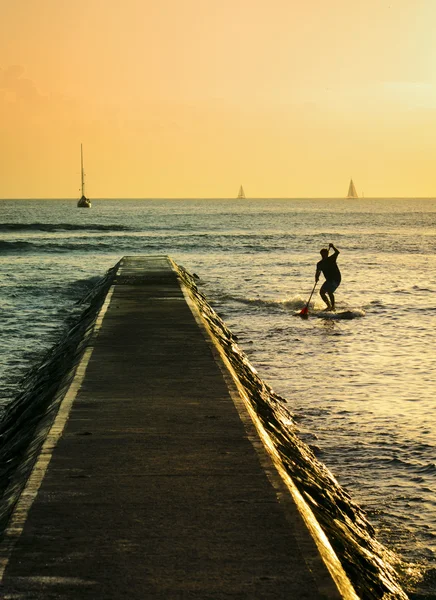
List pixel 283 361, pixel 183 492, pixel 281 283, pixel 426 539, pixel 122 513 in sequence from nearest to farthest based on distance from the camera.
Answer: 1. pixel 122 513
2. pixel 183 492
3. pixel 426 539
4. pixel 283 361
5. pixel 281 283

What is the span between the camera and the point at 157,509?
15.5ft

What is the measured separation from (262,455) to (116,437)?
1113 mm

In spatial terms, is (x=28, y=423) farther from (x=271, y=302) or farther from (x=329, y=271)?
(x=271, y=302)

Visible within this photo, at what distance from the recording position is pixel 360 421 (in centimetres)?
988

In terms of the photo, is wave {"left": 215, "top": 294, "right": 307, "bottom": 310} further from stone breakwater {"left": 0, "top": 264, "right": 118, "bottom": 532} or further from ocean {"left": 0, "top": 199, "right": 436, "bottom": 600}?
stone breakwater {"left": 0, "top": 264, "right": 118, "bottom": 532}

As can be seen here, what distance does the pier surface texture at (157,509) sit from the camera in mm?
3895

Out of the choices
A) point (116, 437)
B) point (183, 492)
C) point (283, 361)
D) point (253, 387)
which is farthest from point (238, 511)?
point (283, 361)

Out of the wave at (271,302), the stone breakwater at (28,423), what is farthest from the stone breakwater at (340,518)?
the wave at (271,302)

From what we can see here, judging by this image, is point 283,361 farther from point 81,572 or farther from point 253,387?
point 81,572

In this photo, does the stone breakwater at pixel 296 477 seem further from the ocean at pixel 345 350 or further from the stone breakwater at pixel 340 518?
the ocean at pixel 345 350

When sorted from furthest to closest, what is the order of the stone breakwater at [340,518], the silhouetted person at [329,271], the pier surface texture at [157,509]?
the silhouetted person at [329,271] < the stone breakwater at [340,518] < the pier surface texture at [157,509]

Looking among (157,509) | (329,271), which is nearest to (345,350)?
(329,271)

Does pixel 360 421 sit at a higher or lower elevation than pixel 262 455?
Result: lower

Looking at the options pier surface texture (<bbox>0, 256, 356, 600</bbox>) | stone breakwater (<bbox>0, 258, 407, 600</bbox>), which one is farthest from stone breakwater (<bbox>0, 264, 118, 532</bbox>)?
pier surface texture (<bbox>0, 256, 356, 600</bbox>)
